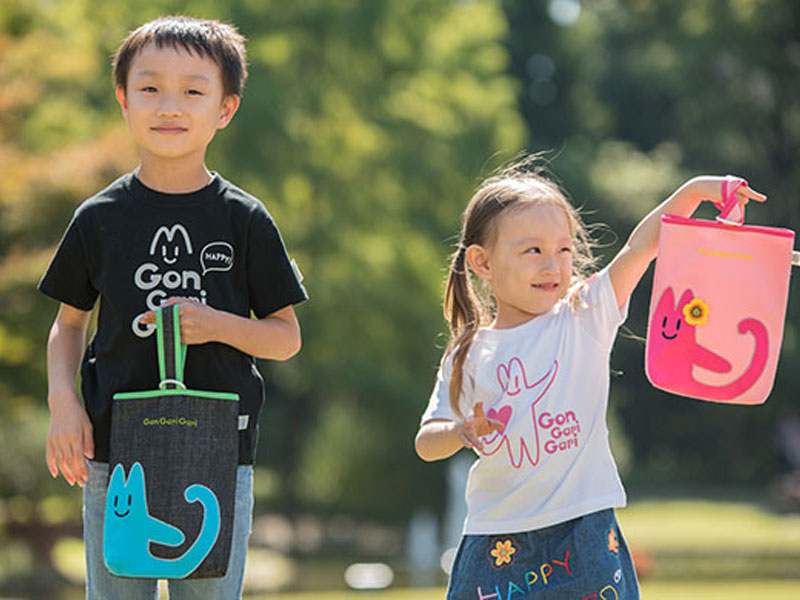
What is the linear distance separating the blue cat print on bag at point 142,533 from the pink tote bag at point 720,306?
3.70 ft

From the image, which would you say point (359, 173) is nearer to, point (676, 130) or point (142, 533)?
point (676, 130)

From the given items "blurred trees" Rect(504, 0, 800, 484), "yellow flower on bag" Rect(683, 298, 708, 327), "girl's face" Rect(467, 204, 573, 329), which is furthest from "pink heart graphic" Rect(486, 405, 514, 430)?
"blurred trees" Rect(504, 0, 800, 484)

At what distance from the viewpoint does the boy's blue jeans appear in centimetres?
330

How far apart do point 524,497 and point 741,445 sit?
1163 inches

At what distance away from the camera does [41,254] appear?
13.7 m

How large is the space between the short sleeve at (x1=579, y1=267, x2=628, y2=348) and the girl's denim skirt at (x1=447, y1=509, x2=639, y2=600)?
437 mm

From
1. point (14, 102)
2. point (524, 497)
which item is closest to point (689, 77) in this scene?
point (14, 102)

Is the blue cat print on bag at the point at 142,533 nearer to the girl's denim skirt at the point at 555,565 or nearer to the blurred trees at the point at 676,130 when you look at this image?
the girl's denim skirt at the point at 555,565

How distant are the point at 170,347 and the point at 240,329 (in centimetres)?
17

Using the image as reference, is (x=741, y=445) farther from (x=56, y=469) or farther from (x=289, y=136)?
Result: (x=56, y=469)

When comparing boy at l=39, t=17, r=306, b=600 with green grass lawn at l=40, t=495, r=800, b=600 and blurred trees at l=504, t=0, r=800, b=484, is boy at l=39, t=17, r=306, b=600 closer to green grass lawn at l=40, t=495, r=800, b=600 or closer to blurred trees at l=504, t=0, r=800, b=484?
green grass lawn at l=40, t=495, r=800, b=600

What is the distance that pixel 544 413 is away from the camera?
3.53 meters

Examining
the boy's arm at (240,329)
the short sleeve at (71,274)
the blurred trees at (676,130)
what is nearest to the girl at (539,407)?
the boy's arm at (240,329)

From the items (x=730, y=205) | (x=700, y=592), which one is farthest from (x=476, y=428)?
(x=700, y=592)
